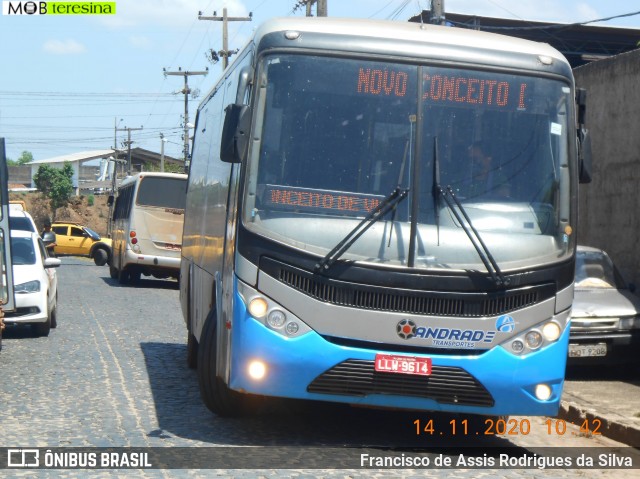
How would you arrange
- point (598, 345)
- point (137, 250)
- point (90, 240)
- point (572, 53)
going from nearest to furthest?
point (598, 345) < point (137, 250) < point (572, 53) < point (90, 240)

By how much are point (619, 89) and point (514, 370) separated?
1129 cm

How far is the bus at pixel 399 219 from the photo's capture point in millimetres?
7684

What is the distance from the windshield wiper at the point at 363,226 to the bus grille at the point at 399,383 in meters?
0.71

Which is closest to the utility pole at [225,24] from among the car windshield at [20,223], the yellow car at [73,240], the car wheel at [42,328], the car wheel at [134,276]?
the yellow car at [73,240]

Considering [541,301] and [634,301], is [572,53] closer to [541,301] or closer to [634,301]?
[634,301]

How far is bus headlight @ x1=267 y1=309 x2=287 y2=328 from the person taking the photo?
7688 mm

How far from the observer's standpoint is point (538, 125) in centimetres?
828

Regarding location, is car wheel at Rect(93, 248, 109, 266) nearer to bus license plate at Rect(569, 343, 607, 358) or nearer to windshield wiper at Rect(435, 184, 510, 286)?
bus license plate at Rect(569, 343, 607, 358)

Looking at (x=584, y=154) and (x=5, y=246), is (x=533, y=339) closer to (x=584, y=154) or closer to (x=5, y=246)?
(x=584, y=154)

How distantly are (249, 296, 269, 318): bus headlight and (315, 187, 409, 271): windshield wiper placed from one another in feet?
1.49

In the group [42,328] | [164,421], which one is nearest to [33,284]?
[42,328]

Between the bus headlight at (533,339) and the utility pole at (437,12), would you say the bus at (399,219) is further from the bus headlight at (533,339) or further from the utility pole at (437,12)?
the utility pole at (437,12)

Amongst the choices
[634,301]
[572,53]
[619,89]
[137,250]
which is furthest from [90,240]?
[634,301]

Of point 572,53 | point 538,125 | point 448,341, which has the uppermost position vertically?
point 572,53
